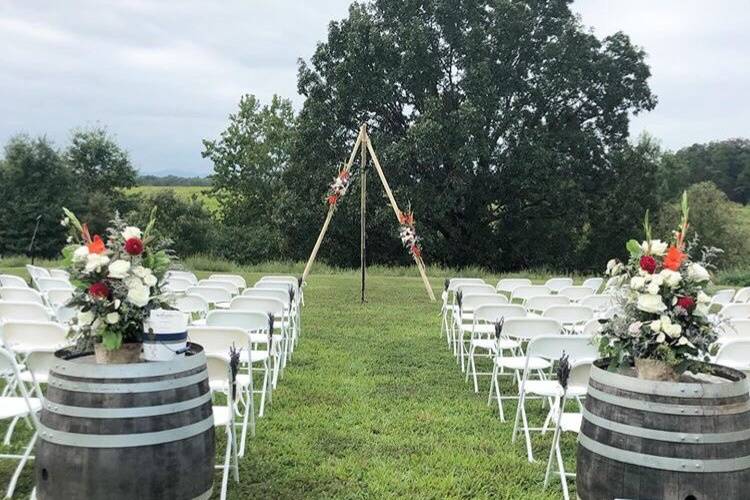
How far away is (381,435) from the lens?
452 centimetres

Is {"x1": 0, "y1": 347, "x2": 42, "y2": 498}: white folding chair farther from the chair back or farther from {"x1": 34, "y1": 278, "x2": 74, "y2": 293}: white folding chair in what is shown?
the chair back

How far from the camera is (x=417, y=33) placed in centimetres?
2369

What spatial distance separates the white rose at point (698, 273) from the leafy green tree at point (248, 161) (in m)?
38.2

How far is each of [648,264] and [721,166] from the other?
51787 millimetres

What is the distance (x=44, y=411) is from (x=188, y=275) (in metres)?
7.25

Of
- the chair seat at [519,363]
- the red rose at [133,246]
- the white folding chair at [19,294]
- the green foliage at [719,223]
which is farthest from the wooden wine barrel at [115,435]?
the green foliage at [719,223]

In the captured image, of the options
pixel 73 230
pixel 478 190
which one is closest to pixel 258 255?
pixel 478 190

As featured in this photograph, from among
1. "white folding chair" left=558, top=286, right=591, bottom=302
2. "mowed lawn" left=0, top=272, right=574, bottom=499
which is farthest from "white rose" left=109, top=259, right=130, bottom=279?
"white folding chair" left=558, top=286, right=591, bottom=302

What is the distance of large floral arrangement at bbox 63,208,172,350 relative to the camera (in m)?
2.67

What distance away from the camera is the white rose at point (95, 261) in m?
2.66

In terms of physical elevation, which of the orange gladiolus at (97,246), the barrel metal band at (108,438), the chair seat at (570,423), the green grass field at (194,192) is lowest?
the chair seat at (570,423)

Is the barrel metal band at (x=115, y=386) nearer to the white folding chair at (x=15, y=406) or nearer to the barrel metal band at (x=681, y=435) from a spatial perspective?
the white folding chair at (x=15, y=406)

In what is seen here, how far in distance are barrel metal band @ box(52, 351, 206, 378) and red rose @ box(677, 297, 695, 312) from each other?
2.00 metres

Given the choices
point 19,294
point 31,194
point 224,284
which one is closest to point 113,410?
point 19,294
